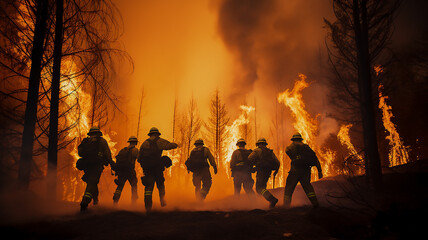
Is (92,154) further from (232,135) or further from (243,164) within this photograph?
Result: (232,135)

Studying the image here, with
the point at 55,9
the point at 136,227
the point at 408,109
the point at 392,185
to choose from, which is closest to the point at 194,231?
the point at 136,227

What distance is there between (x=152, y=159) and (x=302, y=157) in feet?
13.6

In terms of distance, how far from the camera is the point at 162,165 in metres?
7.52

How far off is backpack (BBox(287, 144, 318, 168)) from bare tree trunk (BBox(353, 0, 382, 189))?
2.21m

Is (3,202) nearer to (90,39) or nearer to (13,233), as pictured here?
(13,233)

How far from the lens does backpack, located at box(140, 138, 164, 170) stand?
7.35m

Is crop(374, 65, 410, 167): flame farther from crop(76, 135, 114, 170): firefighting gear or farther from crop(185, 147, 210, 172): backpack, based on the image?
crop(76, 135, 114, 170): firefighting gear

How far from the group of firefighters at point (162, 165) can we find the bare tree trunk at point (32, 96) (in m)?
1.44

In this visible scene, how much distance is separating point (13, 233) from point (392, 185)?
920cm

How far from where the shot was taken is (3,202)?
5.91 metres

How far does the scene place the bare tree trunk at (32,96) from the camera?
6.82 meters

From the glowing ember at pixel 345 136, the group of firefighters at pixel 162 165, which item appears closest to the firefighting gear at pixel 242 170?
the group of firefighters at pixel 162 165

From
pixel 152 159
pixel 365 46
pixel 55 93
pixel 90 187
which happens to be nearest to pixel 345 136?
pixel 365 46

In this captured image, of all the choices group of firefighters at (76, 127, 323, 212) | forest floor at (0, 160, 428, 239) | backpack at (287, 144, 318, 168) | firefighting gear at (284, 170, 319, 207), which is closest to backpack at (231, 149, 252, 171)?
group of firefighters at (76, 127, 323, 212)
